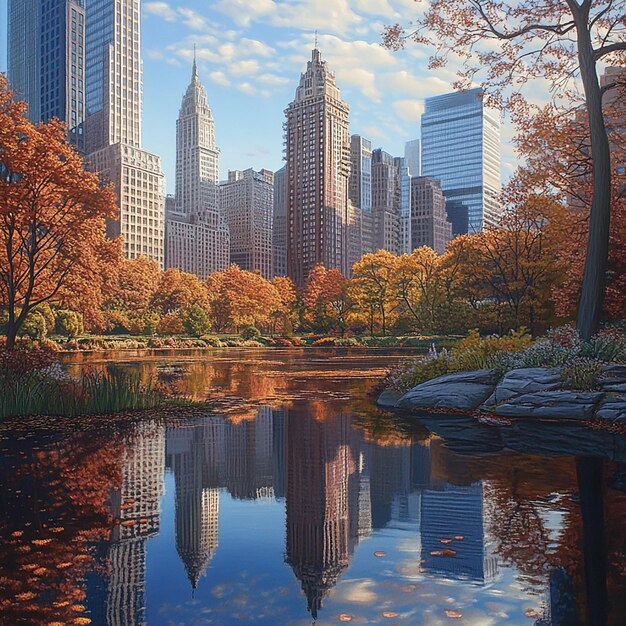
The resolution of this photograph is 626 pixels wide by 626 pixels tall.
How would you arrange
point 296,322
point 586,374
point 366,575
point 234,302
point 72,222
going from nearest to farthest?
1. point 366,575
2. point 586,374
3. point 72,222
4. point 234,302
5. point 296,322

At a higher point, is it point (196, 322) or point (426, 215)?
point (426, 215)

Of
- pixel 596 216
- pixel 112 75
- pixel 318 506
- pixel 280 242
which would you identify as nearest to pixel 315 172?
pixel 280 242

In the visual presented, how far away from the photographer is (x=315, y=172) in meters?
136

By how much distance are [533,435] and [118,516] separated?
7074 mm

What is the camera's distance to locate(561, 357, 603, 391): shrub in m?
12.5

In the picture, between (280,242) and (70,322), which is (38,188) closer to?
(70,322)

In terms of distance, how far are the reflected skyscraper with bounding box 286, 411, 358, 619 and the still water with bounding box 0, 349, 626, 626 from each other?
26 millimetres

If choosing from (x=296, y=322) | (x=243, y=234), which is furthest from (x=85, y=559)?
(x=243, y=234)

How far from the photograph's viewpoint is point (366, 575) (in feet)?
16.4

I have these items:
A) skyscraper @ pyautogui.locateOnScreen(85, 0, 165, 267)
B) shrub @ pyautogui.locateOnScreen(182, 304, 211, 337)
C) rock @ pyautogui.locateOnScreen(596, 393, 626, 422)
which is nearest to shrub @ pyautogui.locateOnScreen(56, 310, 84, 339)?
shrub @ pyautogui.locateOnScreen(182, 304, 211, 337)

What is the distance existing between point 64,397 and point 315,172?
126403 millimetres

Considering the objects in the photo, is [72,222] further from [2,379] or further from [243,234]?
[243,234]

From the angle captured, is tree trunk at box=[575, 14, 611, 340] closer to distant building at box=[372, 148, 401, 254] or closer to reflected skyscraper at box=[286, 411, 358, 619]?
reflected skyscraper at box=[286, 411, 358, 619]

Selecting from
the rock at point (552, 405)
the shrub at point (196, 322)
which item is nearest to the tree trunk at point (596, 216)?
the rock at point (552, 405)
